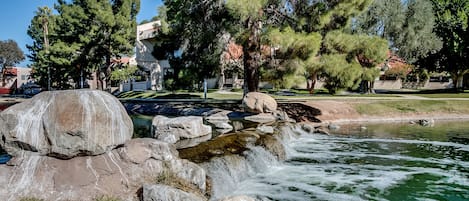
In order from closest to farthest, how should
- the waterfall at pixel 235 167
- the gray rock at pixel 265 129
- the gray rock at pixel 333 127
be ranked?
Answer: the waterfall at pixel 235 167
the gray rock at pixel 265 129
the gray rock at pixel 333 127

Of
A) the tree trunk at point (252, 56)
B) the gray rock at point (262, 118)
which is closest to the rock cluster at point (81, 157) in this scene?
the gray rock at point (262, 118)

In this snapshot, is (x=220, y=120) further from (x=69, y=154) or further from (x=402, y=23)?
(x=402, y=23)

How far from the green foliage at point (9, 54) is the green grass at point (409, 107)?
224 ft

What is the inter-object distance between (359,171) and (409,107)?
1676 centimetres

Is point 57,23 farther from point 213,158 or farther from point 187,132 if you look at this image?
point 213,158

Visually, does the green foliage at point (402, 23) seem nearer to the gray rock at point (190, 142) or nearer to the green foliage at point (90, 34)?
the green foliage at point (90, 34)

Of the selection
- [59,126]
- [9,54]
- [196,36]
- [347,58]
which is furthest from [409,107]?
[9,54]

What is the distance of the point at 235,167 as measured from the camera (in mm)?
10102

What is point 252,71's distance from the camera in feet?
67.8

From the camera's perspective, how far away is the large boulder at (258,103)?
2031 cm

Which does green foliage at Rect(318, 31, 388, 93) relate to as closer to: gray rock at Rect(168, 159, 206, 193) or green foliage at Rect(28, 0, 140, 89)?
gray rock at Rect(168, 159, 206, 193)

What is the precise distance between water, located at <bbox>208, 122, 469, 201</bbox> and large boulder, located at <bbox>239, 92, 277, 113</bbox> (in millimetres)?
3187

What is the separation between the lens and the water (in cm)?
918

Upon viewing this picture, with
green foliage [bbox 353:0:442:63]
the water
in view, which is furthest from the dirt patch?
green foliage [bbox 353:0:442:63]
